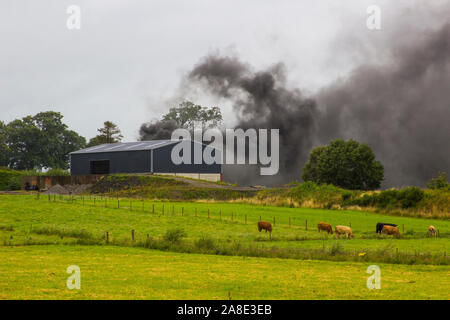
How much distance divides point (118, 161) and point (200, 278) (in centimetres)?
7674

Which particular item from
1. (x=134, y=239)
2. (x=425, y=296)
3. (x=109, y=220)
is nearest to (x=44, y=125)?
(x=109, y=220)

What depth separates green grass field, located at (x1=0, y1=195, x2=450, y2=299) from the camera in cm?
1620

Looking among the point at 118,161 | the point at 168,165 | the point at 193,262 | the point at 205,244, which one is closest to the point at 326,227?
the point at 205,244

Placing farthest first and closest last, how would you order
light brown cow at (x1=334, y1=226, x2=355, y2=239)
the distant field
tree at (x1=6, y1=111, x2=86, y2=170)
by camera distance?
tree at (x1=6, y1=111, x2=86, y2=170) < light brown cow at (x1=334, y1=226, x2=355, y2=239) < the distant field

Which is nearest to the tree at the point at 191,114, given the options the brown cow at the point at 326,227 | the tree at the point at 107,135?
the tree at the point at 107,135

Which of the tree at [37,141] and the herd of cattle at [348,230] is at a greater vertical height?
the tree at [37,141]

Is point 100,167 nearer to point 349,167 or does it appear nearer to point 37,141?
point 37,141

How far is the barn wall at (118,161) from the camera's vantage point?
3561 inches

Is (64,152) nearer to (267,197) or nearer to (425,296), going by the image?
(267,197)

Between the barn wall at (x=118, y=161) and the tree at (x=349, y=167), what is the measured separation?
→ 101ft

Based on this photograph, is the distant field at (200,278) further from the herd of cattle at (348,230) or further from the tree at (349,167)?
the tree at (349,167)

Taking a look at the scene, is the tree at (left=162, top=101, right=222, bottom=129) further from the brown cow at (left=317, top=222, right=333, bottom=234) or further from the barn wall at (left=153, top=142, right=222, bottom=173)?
the brown cow at (left=317, top=222, right=333, bottom=234)

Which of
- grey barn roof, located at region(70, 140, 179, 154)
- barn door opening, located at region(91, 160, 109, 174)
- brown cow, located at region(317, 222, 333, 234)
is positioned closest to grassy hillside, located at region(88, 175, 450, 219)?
grey barn roof, located at region(70, 140, 179, 154)
